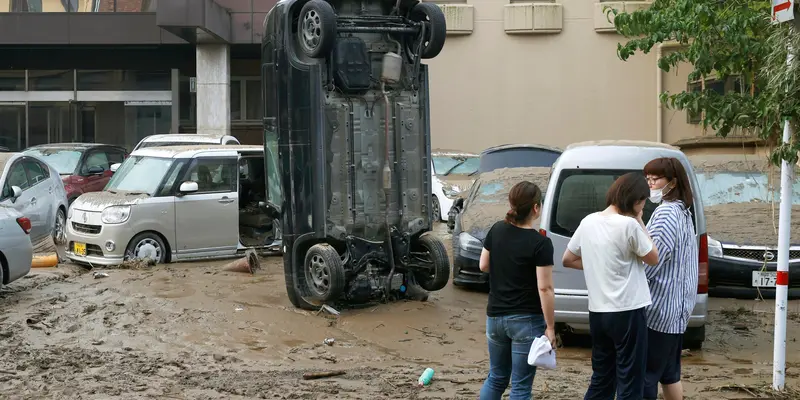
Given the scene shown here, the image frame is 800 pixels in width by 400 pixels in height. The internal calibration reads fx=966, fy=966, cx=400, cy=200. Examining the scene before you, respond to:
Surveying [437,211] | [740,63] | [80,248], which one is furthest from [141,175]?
[740,63]

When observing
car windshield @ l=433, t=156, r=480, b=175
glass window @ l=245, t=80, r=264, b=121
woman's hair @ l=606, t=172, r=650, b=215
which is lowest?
woman's hair @ l=606, t=172, r=650, b=215

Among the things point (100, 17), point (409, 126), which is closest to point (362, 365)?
point (409, 126)

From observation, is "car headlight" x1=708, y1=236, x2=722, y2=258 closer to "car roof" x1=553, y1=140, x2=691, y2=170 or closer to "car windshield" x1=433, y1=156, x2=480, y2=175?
"car roof" x1=553, y1=140, x2=691, y2=170

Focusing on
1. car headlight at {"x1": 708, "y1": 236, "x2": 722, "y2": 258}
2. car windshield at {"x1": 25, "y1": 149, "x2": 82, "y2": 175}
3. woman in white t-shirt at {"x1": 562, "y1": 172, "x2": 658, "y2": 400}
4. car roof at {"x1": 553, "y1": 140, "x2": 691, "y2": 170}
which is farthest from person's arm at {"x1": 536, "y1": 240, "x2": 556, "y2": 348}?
car windshield at {"x1": 25, "y1": 149, "x2": 82, "y2": 175}

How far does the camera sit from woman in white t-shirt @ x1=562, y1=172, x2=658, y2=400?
18.7 ft

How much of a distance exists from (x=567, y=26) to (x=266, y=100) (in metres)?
18.1

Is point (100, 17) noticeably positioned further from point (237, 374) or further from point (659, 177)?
point (659, 177)

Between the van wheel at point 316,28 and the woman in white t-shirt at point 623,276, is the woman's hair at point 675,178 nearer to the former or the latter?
the woman in white t-shirt at point 623,276

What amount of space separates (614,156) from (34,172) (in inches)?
396

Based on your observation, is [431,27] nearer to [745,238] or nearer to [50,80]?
[745,238]

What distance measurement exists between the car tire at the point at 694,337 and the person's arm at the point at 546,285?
12.0ft

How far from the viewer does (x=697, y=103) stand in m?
7.23

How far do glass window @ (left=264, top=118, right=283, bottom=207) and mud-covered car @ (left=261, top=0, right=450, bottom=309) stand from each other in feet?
0.13

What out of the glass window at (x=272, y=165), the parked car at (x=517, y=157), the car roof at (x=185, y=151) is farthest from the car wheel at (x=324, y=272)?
the parked car at (x=517, y=157)
